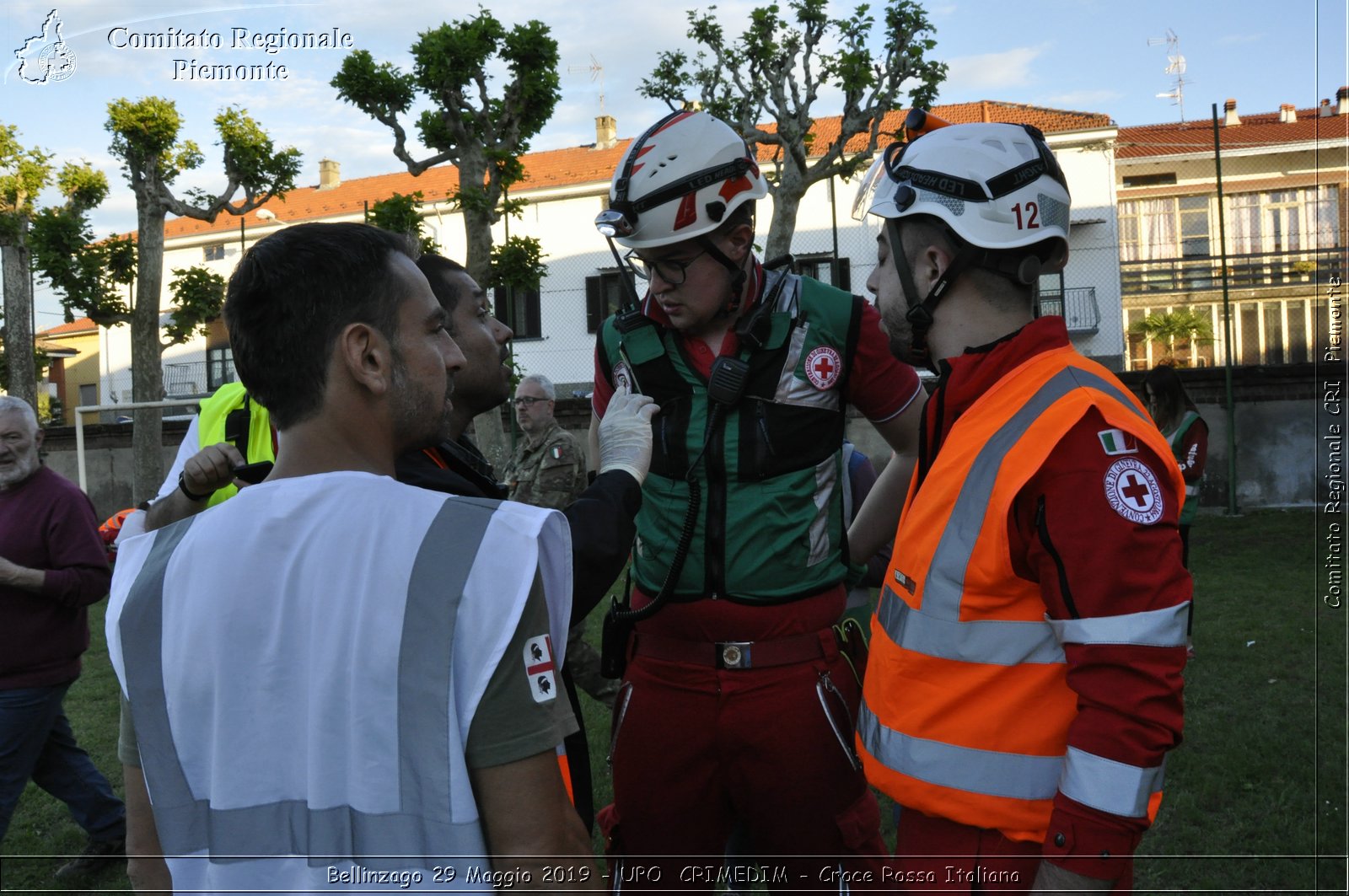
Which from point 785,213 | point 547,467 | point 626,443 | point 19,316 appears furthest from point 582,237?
point 626,443

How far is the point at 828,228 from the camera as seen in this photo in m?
22.1

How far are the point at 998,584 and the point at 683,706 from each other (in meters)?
1.14

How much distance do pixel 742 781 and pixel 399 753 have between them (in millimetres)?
1501

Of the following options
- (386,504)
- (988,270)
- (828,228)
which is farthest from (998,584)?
(828,228)

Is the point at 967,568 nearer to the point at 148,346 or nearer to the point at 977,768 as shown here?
the point at 977,768

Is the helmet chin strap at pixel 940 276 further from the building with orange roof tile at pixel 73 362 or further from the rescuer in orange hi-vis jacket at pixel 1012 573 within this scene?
the building with orange roof tile at pixel 73 362

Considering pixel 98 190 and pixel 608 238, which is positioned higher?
pixel 98 190

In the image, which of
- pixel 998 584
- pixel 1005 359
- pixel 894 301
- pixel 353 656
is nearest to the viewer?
pixel 353 656

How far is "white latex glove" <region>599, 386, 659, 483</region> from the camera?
2.43 m

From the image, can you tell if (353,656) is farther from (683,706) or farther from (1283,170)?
(1283,170)

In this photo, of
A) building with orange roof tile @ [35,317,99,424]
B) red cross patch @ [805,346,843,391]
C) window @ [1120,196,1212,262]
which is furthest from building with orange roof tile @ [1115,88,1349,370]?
building with orange roof tile @ [35,317,99,424]

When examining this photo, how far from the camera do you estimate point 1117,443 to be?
1.87 metres

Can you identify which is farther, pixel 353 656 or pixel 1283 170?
pixel 1283 170

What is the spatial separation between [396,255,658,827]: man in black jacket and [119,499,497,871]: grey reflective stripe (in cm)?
40
